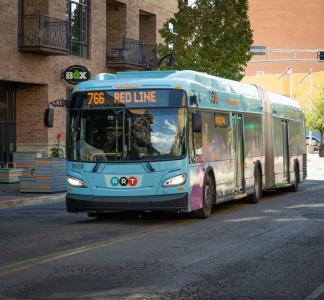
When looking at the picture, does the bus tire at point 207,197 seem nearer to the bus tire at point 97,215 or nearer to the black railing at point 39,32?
the bus tire at point 97,215

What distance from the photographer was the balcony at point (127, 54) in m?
38.1

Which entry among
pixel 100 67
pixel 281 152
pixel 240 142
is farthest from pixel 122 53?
pixel 240 142

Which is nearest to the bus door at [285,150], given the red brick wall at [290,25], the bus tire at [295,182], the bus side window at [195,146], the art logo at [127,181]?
the bus tire at [295,182]

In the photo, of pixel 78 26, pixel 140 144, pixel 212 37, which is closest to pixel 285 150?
pixel 140 144

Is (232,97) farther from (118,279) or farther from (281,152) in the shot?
(118,279)

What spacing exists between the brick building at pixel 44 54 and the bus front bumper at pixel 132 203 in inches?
610

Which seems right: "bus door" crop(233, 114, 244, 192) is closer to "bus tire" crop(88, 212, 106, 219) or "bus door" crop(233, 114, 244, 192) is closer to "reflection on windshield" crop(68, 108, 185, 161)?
"bus tire" crop(88, 212, 106, 219)

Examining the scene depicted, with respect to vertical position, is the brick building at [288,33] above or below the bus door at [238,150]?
above

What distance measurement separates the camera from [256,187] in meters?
22.0

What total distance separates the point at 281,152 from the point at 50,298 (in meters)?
17.9

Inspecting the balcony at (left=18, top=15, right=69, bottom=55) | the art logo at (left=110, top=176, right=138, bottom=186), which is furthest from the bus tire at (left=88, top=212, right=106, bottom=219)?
the balcony at (left=18, top=15, right=69, bottom=55)

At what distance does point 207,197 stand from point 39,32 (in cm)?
1584

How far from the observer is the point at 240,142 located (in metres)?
20.3

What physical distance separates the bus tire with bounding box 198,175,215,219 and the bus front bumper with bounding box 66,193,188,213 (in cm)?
117
